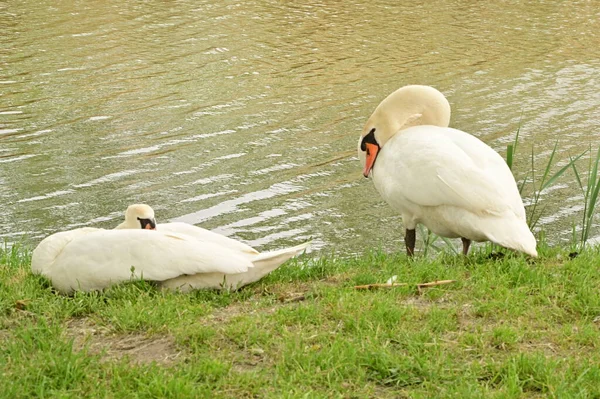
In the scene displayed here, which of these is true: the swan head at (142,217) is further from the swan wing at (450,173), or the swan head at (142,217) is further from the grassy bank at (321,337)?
the swan wing at (450,173)

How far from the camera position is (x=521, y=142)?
11945 mm

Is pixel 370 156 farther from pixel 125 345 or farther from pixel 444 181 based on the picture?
pixel 125 345

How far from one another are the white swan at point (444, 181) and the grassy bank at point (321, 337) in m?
0.27

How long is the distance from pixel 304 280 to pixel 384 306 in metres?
0.97

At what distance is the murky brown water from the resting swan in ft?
11.1

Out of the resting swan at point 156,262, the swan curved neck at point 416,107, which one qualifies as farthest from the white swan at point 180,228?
the swan curved neck at point 416,107

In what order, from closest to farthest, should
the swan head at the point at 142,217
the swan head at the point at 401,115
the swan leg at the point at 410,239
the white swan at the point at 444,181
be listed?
the white swan at the point at 444,181 → the swan head at the point at 142,217 → the swan leg at the point at 410,239 → the swan head at the point at 401,115

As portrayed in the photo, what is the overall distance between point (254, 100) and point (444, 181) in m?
8.16

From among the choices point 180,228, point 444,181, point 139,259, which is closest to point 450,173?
point 444,181

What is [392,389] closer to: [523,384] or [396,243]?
[523,384]

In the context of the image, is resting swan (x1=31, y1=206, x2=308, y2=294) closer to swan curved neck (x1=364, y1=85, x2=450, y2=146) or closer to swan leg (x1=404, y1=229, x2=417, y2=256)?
swan leg (x1=404, y1=229, x2=417, y2=256)

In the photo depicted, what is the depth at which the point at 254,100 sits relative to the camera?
544 inches

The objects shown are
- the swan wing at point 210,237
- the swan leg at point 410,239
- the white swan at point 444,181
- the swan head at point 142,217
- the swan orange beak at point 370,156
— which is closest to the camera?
the swan wing at point 210,237

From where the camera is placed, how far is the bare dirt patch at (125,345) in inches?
170
